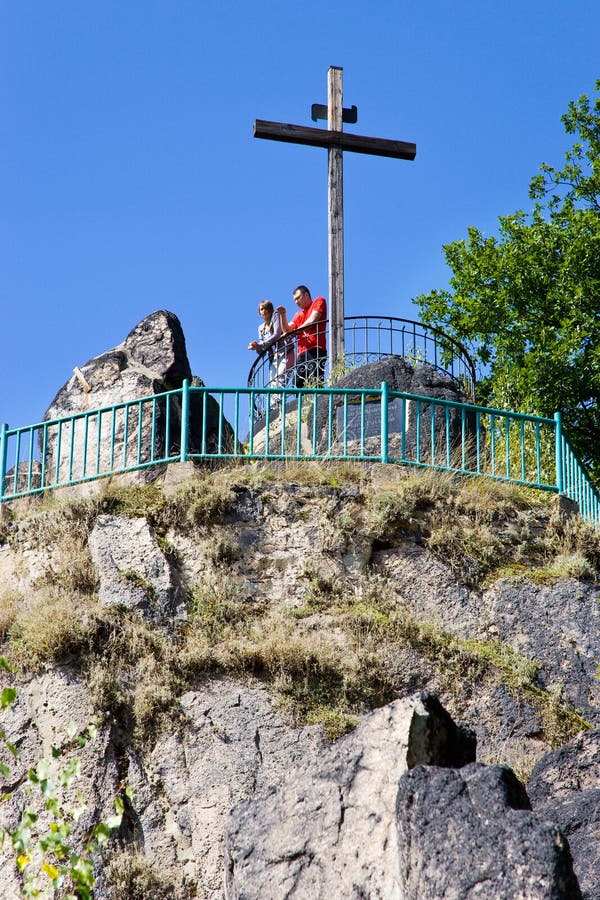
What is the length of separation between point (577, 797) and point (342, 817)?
1784 mm

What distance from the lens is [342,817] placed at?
666 cm

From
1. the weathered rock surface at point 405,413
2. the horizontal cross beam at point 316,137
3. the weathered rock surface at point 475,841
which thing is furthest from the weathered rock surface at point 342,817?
the horizontal cross beam at point 316,137

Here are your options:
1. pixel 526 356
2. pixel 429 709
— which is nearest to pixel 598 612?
pixel 429 709

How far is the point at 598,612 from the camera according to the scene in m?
10.9

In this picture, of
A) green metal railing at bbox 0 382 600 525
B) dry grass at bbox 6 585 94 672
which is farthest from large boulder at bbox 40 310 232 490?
dry grass at bbox 6 585 94 672

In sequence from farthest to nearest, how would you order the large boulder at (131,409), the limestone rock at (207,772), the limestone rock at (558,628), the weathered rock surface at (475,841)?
the large boulder at (131,409) < the limestone rock at (558,628) < the limestone rock at (207,772) < the weathered rock surface at (475,841)

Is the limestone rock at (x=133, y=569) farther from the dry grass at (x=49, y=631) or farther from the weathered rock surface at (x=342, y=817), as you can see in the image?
the weathered rock surface at (x=342, y=817)

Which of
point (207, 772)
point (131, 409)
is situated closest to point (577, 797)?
point (207, 772)

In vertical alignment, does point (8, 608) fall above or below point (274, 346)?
below

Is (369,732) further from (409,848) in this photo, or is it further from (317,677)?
(317,677)

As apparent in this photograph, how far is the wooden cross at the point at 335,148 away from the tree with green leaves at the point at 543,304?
13.2ft

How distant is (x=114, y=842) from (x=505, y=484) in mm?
5333

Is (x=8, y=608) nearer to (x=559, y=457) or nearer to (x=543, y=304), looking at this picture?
(x=559, y=457)

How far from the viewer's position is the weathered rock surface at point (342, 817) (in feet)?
21.1
